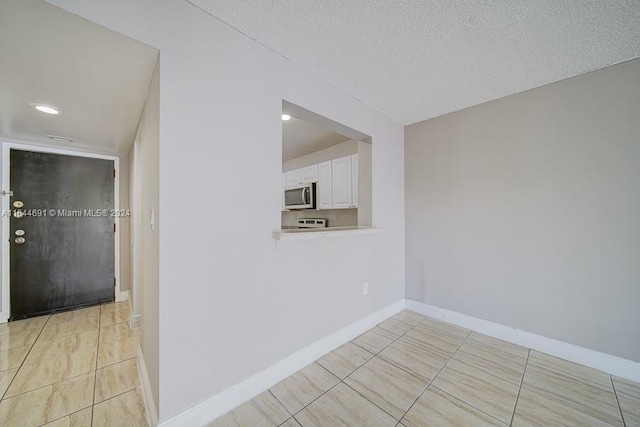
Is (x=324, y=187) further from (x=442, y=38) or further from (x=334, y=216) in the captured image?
(x=442, y=38)

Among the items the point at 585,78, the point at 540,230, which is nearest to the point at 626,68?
the point at 585,78

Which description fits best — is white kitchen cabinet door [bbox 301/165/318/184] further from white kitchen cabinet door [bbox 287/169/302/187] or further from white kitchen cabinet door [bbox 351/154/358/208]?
white kitchen cabinet door [bbox 351/154/358/208]

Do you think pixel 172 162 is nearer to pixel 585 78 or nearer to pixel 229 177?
pixel 229 177

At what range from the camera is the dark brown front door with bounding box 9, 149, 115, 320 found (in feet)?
9.09

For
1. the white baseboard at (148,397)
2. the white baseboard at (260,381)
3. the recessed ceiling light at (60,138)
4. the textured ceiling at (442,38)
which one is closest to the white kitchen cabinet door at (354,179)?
the textured ceiling at (442,38)

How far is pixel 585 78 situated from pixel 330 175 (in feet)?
8.70

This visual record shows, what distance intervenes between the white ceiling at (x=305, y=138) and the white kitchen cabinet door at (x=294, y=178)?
1.07ft

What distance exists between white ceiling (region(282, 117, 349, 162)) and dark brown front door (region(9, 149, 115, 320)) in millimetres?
2550

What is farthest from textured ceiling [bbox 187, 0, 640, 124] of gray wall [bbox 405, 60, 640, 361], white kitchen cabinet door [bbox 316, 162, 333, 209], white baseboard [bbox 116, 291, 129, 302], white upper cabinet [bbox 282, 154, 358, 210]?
white baseboard [bbox 116, 291, 129, 302]

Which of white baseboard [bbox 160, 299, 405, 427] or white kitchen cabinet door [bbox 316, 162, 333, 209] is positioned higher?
white kitchen cabinet door [bbox 316, 162, 333, 209]

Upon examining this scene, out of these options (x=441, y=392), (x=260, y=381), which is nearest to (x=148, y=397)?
(x=260, y=381)

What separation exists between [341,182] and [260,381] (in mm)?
2512

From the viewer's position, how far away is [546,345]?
206 cm

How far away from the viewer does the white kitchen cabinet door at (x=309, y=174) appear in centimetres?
385
